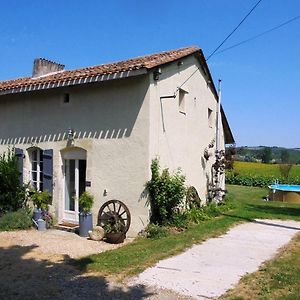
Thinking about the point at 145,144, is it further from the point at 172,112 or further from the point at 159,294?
the point at 159,294

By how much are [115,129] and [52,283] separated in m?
5.79

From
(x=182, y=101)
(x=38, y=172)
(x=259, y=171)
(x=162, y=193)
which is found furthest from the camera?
(x=259, y=171)

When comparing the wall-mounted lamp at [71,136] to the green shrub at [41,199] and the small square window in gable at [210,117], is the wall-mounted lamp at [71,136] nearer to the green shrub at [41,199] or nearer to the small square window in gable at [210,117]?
the green shrub at [41,199]

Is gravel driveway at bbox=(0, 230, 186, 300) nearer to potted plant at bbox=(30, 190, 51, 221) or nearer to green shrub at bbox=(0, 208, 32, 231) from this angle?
green shrub at bbox=(0, 208, 32, 231)

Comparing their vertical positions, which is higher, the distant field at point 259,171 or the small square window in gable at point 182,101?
the small square window in gable at point 182,101

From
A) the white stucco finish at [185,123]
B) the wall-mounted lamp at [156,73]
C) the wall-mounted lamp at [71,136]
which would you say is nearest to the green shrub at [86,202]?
the wall-mounted lamp at [71,136]

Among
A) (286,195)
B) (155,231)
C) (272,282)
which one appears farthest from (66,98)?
(286,195)

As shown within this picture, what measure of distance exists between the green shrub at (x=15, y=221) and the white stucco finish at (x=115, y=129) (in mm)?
1070

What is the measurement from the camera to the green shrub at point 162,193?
10.9 m

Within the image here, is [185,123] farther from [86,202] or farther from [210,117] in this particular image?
[86,202]

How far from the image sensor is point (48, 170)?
13.0 meters

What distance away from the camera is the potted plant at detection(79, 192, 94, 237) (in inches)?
444

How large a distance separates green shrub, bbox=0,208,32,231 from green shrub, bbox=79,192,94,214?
76.3 inches

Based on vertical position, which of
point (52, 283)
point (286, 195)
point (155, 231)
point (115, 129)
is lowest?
point (286, 195)
